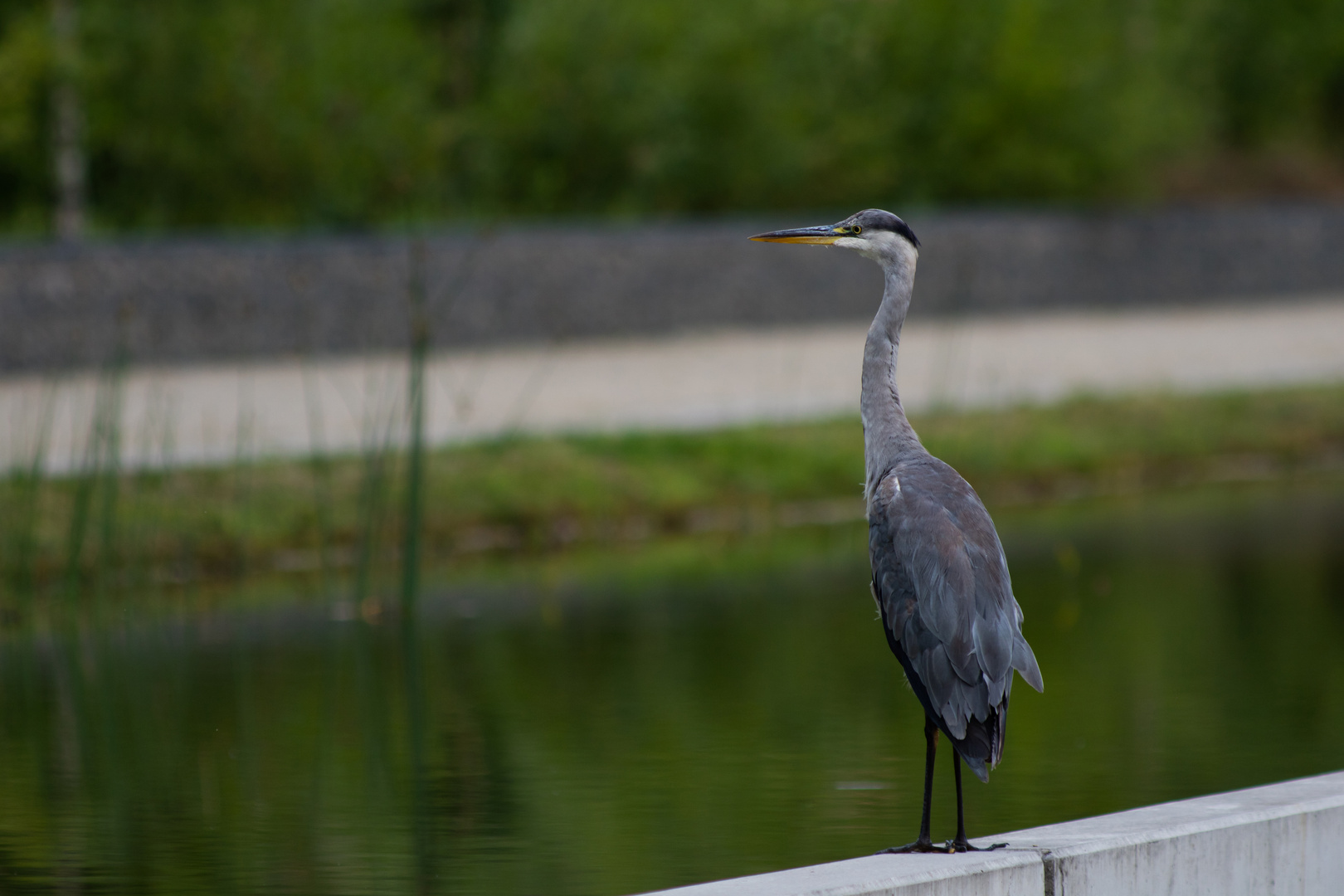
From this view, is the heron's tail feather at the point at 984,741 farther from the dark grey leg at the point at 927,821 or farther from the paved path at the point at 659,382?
the paved path at the point at 659,382

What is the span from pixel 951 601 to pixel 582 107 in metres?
18.3

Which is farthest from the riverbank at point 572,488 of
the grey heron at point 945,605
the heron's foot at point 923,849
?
the heron's foot at point 923,849

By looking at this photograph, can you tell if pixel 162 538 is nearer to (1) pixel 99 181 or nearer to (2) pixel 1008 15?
(1) pixel 99 181

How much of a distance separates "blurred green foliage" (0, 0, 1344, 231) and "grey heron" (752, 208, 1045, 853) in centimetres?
1451

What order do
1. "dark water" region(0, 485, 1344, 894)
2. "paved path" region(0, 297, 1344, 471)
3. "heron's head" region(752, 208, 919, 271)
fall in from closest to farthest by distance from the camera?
1. "heron's head" region(752, 208, 919, 271)
2. "dark water" region(0, 485, 1344, 894)
3. "paved path" region(0, 297, 1344, 471)

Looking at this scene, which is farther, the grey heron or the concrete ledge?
the grey heron

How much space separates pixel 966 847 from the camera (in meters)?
4.73

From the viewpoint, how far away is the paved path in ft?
46.5

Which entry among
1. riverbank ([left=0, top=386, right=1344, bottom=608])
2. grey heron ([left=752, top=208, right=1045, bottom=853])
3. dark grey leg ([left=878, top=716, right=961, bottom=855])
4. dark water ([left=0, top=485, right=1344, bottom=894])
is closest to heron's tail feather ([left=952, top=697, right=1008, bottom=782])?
grey heron ([left=752, top=208, right=1045, bottom=853])

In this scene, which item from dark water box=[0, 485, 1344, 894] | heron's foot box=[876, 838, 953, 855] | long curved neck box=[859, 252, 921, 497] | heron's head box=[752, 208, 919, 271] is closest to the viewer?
heron's foot box=[876, 838, 953, 855]

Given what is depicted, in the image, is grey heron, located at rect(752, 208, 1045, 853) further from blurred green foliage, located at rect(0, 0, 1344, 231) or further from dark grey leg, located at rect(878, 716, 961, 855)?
blurred green foliage, located at rect(0, 0, 1344, 231)

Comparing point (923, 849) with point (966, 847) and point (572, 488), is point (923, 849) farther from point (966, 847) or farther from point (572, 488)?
point (572, 488)

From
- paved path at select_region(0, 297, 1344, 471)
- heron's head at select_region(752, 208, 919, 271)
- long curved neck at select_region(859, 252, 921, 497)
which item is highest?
heron's head at select_region(752, 208, 919, 271)

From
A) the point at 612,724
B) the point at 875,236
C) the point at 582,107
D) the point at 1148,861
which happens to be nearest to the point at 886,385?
the point at 875,236
